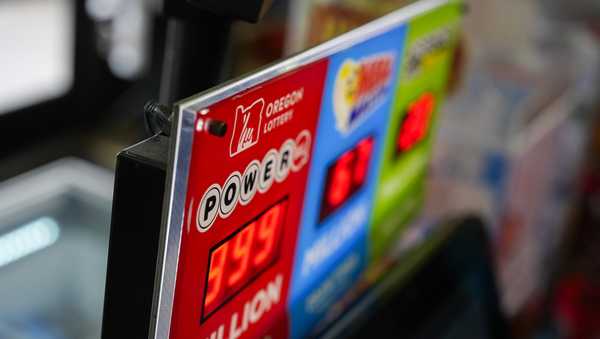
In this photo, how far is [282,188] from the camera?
2.93 ft

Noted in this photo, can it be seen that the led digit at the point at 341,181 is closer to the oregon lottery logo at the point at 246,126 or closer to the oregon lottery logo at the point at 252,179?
the oregon lottery logo at the point at 252,179

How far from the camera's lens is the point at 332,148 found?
100 centimetres

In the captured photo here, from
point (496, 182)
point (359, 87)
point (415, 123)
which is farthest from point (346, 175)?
point (496, 182)

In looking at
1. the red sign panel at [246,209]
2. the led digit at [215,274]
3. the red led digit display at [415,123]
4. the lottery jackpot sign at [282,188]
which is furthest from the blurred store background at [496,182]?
the led digit at [215,274]

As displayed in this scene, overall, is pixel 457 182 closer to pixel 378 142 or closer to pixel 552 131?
pixel 552 131

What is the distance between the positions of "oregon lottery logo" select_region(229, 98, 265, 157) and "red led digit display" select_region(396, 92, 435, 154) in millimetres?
497

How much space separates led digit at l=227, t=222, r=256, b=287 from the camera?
0.83 m

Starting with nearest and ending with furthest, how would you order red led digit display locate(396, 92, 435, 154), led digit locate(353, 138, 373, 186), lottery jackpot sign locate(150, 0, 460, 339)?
lottery jackpot sign locate(150, 0, 460, 339)
led digit locate(353, 138, 373, 186)
red led digit display locate(396, 92, 435, 154)

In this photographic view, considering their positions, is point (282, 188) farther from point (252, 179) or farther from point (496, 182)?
point (496, 182)

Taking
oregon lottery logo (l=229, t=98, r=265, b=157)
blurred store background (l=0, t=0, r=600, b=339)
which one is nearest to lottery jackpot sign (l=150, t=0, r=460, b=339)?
oregon lottery logo (l=229, t=98, r=265, b=157)

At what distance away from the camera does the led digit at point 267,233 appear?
34.5 inches

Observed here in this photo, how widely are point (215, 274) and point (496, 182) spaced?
3.61ft

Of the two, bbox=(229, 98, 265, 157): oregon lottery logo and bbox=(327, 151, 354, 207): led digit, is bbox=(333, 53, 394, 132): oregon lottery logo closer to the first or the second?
bbox=(327, 151, 354, 207): led digit

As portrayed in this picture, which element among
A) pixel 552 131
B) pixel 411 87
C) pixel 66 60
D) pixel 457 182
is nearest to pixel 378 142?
pixel 411 87
